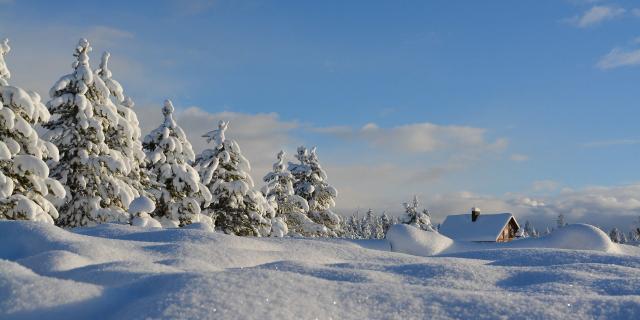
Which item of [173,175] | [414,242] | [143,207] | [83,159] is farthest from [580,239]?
[83,159]

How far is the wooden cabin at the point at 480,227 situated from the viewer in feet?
129

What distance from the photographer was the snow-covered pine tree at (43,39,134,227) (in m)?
20.1

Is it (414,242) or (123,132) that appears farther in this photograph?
(123,132)

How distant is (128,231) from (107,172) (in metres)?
14.8

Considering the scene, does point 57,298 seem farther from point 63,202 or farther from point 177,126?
point 177,126

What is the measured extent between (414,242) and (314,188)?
23804mm

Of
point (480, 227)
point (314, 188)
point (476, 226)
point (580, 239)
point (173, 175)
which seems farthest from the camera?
point (476, 226)

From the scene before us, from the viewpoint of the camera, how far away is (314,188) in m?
34.6

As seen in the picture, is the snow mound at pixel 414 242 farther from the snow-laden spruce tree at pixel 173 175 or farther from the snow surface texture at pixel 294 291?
the snow-laden spruce tree at pixel 173 175

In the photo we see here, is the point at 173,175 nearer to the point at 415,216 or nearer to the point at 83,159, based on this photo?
the point at 83,159

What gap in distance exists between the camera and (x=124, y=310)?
2.83 meters

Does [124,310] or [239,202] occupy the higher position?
[239,202]

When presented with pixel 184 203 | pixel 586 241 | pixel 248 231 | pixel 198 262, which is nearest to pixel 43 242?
pixel 198 262

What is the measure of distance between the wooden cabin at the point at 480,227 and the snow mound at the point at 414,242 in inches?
1155
